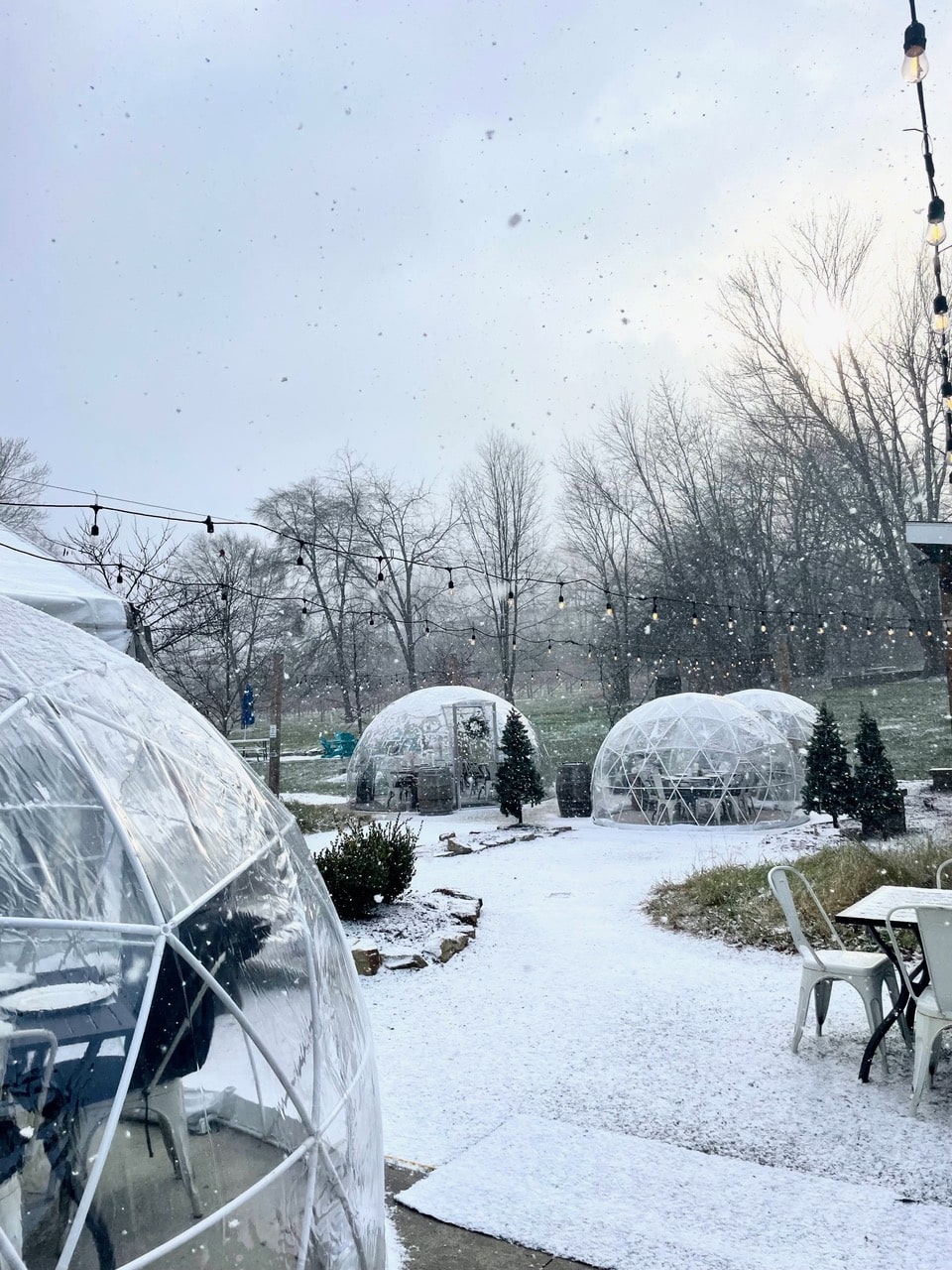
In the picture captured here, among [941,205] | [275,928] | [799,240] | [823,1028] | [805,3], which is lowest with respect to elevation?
[823,1028]

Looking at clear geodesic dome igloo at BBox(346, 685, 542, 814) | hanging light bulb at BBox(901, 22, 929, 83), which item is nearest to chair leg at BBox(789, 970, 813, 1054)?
hanging light bulb at BBox(901, 22, 929, 83)

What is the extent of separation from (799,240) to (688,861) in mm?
21810

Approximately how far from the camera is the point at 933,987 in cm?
398

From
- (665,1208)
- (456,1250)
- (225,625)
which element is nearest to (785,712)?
(225,625)

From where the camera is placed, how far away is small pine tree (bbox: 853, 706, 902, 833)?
1164 cm

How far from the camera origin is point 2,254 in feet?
33.8

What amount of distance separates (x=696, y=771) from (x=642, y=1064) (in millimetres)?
9570

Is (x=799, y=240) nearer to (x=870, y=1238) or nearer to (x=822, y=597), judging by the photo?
(x=822, y=597)

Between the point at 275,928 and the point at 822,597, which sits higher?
the point at 822,597

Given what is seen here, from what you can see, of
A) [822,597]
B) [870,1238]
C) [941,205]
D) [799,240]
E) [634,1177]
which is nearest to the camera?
[870,1238]

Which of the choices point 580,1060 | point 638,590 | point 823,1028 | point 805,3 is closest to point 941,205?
point 805,3

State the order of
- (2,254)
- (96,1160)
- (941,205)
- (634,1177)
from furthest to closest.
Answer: (2,254), (941,205), (634,1177), (96,1160)

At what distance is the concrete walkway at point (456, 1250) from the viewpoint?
2893 millimetres

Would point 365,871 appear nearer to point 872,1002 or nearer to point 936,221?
point 872,1002
